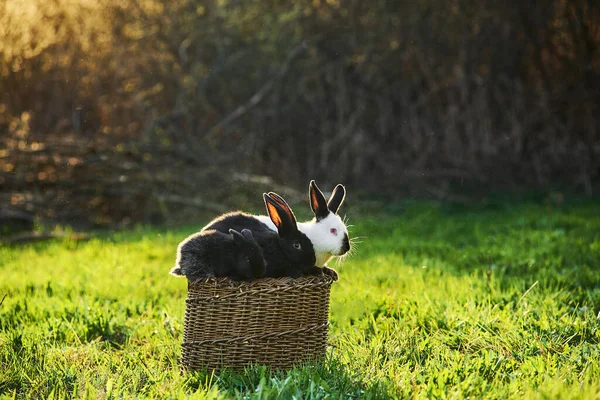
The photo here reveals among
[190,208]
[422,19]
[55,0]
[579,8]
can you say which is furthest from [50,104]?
[579,8]

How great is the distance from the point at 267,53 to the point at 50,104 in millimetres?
3206

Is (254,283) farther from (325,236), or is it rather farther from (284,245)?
(325,236)

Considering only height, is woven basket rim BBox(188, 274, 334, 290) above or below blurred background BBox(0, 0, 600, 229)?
below

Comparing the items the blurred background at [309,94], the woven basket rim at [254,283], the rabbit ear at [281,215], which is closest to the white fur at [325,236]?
the rabbit ear at [281,215]

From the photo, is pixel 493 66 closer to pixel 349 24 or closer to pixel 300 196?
pixel 349 24

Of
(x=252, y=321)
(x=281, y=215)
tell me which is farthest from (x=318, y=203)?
(x=252, y=321)

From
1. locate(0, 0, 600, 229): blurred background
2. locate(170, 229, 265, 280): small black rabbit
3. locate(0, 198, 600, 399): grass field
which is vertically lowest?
locate(0, 198, 600, 399): grass field

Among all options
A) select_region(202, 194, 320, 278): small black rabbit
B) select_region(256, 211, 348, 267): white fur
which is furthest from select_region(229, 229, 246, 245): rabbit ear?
select_region(256, 211, 348, 267): white fur

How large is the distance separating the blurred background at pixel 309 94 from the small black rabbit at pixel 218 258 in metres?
5.05

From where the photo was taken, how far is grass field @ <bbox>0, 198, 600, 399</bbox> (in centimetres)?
294

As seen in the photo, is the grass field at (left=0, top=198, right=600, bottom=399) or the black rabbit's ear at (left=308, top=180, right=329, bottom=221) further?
the black rabbit's ear at (left=308, top=180, right=329, bottom=221)

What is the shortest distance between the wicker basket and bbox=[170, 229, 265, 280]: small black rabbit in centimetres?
7

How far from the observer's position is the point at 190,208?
27.9ft

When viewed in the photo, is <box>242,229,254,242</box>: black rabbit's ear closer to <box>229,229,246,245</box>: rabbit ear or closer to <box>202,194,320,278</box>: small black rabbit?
<box>229,229,246,245</box>: rabbit ear
